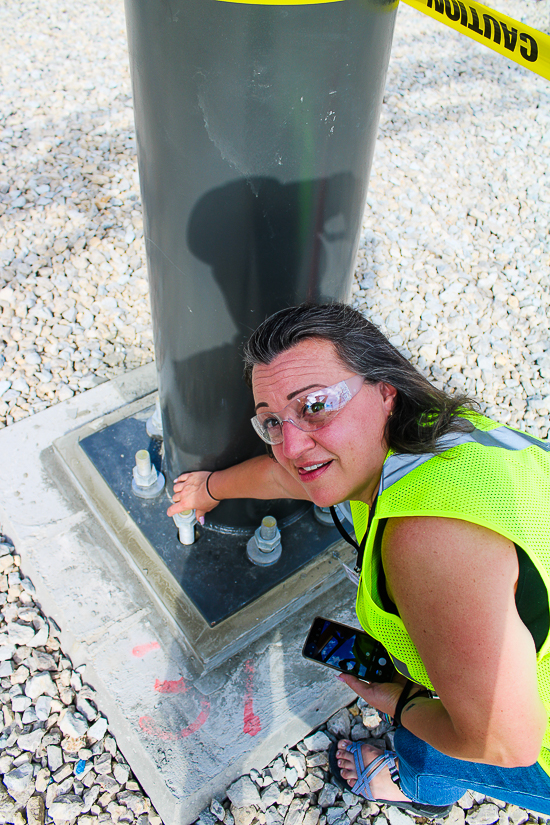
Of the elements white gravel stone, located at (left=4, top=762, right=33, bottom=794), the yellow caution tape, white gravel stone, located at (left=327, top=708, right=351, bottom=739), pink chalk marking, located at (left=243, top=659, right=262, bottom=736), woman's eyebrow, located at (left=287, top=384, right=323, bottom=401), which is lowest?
white gravel stone, located at (left=327, top=708, right=351, bottom=739)

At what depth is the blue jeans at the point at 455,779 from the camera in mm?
1550

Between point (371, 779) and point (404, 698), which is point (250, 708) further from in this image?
point (404, 698)

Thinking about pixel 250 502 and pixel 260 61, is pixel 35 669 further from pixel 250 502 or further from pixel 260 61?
pixel 260 61

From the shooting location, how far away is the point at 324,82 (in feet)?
4.18

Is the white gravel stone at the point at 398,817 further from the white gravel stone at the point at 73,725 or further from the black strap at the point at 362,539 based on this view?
the white gravel stone at the point at 73,725

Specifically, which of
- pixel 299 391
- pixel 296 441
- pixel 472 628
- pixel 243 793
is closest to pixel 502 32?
pixel 299 391

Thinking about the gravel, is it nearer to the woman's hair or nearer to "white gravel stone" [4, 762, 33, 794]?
"white gravel stone" [4, 762, 33, 794]

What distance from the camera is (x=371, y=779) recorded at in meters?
1.91

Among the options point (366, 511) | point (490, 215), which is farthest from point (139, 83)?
point (490, 215)

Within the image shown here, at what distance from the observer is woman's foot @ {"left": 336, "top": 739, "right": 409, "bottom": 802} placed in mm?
1908

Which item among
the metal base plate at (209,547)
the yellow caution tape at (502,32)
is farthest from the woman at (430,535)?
the yellow caution tape at (502,32)

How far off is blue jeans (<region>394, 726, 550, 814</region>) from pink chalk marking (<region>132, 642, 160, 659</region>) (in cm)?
88

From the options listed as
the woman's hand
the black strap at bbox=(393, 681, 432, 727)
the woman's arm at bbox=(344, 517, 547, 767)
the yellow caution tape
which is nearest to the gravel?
the black strap at bbox=(393, 681, 432, 727)

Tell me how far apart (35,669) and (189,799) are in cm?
72
